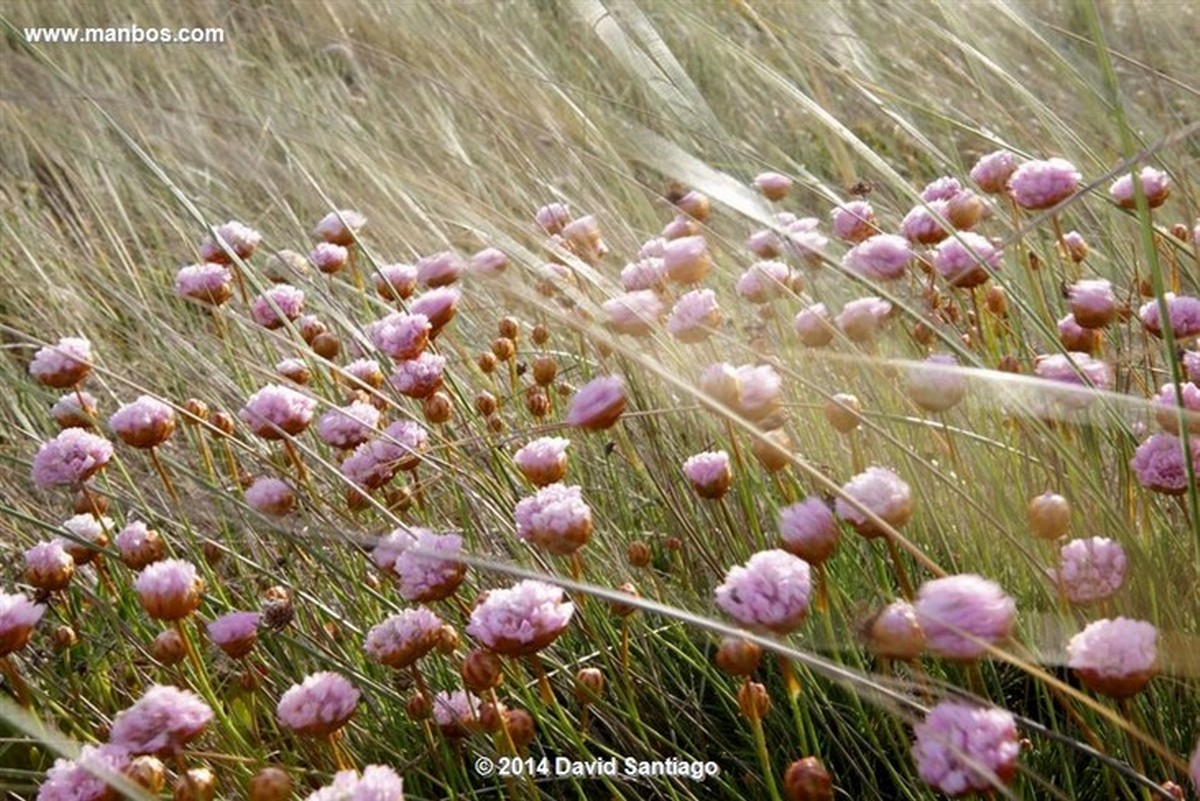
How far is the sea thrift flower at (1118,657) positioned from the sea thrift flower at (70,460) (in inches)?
31.4

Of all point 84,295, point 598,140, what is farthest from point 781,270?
point 84,295

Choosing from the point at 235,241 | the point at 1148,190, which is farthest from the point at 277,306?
the point at 1148,190

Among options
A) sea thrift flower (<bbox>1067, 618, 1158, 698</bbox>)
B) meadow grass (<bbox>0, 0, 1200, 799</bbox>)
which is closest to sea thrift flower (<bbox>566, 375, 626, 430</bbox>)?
meadow grass (<bbox>0, 0, 1200, 799</bbox>)

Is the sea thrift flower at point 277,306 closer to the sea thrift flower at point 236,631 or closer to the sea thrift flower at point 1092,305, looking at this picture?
the sea thrift flower at point 236,631

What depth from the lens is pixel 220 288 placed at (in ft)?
4.12

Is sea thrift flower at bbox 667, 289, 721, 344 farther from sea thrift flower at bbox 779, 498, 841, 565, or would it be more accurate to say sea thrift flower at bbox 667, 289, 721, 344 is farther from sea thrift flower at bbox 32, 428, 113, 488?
sea thrift flower at bbox 32, 428, 113, 488

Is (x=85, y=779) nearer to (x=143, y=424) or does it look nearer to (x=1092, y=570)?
(x=143, y=424)

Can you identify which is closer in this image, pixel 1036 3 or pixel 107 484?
pixel 107 484

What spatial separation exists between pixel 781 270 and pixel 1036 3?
5.37 ft

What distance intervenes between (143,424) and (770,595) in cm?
61

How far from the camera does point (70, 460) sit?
1049 mm

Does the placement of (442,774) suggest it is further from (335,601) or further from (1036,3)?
(1036,3)

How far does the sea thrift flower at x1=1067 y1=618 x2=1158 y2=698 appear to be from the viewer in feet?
1.80

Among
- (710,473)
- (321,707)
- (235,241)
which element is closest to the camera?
(321,707)
